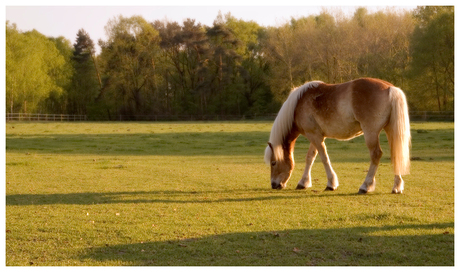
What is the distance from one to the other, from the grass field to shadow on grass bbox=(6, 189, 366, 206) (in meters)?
0.02

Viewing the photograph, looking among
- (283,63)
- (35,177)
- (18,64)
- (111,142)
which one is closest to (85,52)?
(18,64)

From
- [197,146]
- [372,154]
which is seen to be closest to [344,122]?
[372,154]

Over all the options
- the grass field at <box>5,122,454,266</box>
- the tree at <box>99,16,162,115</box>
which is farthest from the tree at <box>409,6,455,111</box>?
the tree at <box>99,16,162,115</box>

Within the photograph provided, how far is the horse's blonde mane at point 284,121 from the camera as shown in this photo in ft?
30.1

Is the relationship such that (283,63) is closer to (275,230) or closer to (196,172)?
(196,172)

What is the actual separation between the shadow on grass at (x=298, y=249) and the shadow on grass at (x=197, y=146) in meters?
9.37

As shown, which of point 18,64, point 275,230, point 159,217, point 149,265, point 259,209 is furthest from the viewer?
point 18,64

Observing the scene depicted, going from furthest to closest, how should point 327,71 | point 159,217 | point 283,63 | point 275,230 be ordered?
point 283,63, point 327,71, point 159,217, point 275,230

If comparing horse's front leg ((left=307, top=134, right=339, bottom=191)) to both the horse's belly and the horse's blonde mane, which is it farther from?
the horse's blonde mane

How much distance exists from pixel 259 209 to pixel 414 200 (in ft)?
8.96

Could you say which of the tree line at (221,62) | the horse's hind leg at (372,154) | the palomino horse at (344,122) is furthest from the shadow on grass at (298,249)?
the tree line at (221,62)

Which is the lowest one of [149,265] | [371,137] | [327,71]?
[149,265]

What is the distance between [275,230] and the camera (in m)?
6.11

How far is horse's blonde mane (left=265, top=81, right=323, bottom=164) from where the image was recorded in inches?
361
